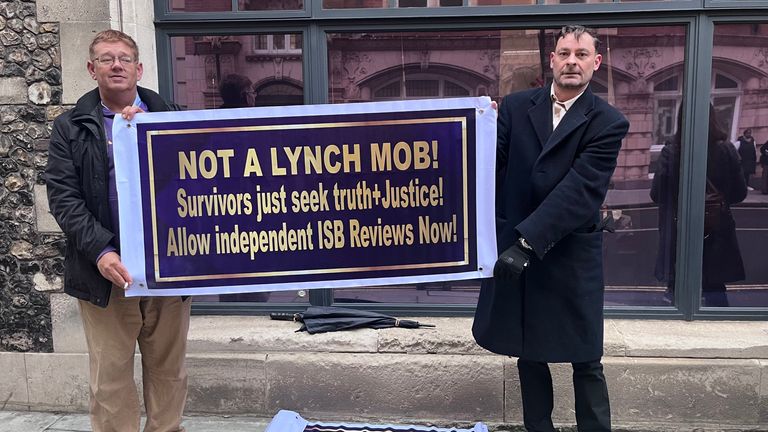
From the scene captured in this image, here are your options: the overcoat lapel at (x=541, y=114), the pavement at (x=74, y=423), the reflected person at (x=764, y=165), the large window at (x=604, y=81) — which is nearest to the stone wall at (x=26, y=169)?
the pavement at (x=74, y=423)

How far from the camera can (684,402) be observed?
378cm

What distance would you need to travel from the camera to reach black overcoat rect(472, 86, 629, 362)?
2.79m

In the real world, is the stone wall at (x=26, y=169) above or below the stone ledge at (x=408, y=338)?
A: above

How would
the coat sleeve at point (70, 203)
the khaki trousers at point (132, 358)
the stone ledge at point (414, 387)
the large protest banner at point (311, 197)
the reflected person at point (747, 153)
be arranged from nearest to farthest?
the coat sleeve at point (70, 203) → the large protest banner at point (311, 197) → the khaki trousers at point (132, 358) → the stone ledge at point (414, 387) → the reflected person at point (747, 153)

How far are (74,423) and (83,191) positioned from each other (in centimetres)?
188

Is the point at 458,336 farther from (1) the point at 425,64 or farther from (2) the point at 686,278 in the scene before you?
(1) the point at 425,64

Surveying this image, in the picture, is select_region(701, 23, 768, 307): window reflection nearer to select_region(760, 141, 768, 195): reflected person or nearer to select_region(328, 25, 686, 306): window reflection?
select_region(760, 141, 768, 195): reflected person

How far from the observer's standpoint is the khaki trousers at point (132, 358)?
2963mm

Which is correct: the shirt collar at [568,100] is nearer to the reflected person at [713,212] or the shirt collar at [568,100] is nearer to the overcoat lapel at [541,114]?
the overcoat lapel at [541,114]

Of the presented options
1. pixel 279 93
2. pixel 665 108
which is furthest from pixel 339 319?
pixel 665 108

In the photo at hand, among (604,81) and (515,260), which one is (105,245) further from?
(604,81)

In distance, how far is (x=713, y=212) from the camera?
414cm

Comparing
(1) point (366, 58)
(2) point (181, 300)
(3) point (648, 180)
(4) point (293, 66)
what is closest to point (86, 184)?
(2) point (181, 300)

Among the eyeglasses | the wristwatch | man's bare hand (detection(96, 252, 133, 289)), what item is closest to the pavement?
man's bare hand (detection(96, 252, 133, 289))
